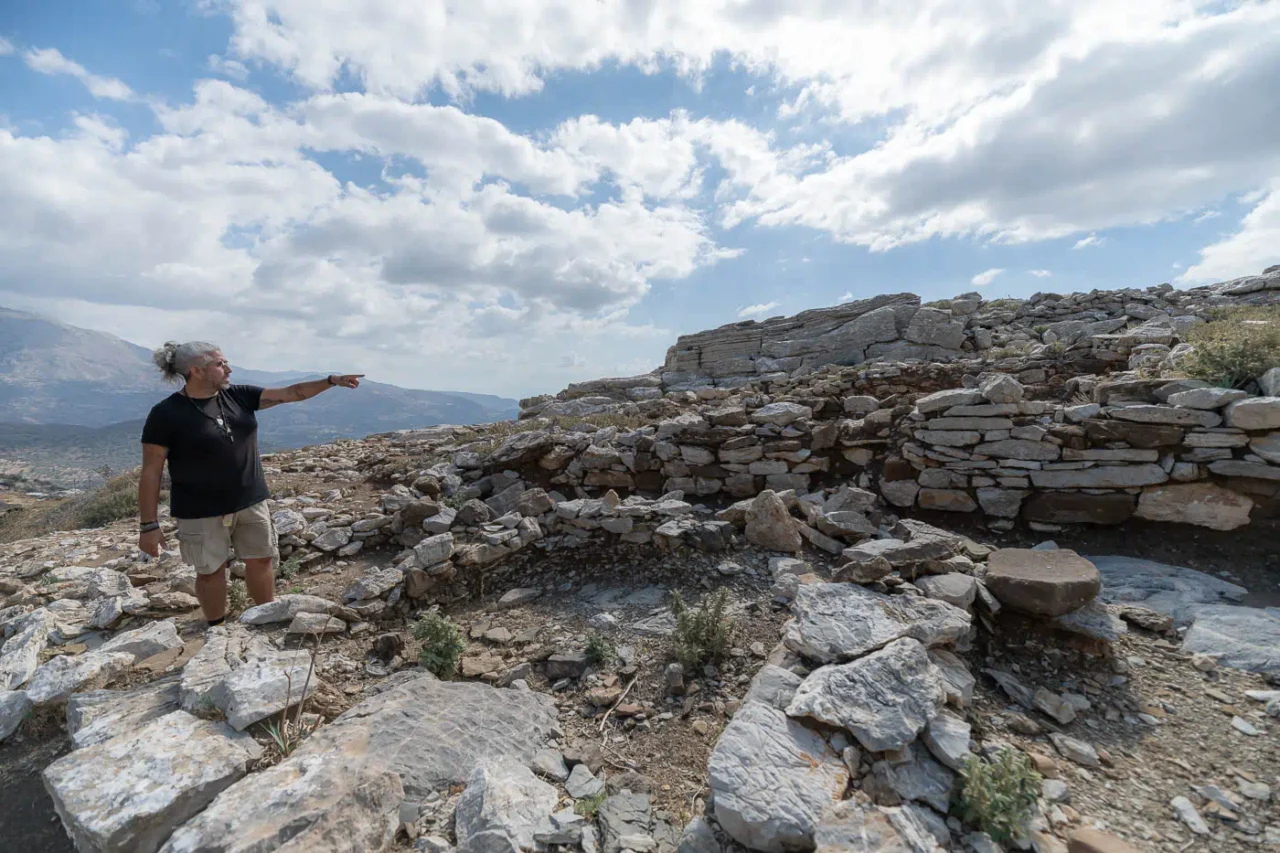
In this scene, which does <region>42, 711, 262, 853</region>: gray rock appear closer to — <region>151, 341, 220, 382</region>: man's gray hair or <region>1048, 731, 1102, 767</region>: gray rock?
<region>151, 341, 220, 382</region>: man's gray hair

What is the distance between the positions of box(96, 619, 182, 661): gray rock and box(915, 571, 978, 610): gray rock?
5.65 m

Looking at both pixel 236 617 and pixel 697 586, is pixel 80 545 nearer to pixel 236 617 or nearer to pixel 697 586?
pixel 236 617

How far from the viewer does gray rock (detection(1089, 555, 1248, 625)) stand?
3.98 m

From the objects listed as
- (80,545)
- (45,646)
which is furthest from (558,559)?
(80,545)

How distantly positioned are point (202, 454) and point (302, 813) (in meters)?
2.85

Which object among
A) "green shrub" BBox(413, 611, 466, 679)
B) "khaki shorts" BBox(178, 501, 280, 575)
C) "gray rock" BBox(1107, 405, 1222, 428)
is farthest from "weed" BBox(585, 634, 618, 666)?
"gray rock" BBox(1107, 405, 1222, 428)

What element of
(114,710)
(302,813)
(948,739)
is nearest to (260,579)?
(114,710)

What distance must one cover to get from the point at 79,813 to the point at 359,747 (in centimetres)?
111

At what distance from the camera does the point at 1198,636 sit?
3576mm

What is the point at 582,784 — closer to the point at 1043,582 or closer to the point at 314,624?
the point at 314,624

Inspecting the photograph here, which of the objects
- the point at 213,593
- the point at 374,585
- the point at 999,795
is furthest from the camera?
the point at 374,585

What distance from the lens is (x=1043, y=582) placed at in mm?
3559

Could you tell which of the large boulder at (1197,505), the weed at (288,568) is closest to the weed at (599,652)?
the weed at (288,568)

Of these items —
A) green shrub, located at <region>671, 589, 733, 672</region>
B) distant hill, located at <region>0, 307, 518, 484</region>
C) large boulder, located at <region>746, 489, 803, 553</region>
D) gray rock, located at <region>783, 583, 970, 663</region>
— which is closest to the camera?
gray rock, located at <region>783, 583, 970, 663</region>
